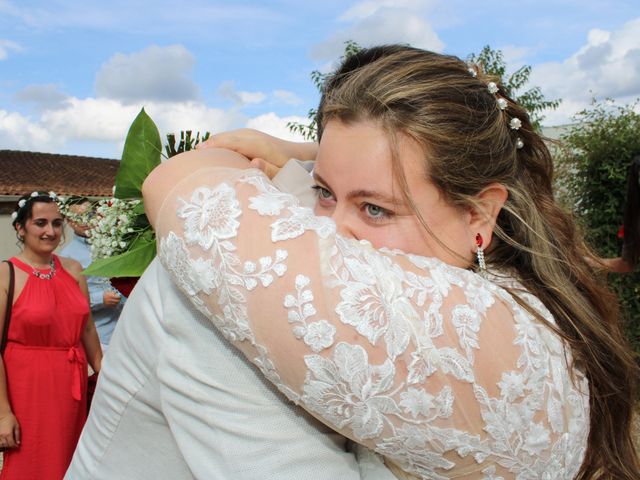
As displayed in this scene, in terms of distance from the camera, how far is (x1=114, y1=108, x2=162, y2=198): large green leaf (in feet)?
7.16

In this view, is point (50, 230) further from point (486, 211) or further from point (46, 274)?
point (486, 211)

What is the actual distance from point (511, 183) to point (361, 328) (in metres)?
0.82

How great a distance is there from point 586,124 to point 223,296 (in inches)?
356

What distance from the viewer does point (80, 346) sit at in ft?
19.7

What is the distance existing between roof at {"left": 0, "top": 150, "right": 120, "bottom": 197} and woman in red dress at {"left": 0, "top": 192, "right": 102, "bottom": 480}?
16.5m

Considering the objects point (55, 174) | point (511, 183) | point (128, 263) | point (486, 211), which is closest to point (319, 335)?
point (486, 211)

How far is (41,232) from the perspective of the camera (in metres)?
6.05

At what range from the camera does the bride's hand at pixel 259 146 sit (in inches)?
68.8

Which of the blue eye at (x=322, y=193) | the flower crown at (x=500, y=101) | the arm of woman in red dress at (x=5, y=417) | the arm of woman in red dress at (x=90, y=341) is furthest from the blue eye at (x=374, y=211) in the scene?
the arm of woman in red dress at (x=90, y=341)

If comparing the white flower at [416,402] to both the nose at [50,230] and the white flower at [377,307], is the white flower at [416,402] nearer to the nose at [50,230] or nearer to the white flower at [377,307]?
the white flower at [377,307]

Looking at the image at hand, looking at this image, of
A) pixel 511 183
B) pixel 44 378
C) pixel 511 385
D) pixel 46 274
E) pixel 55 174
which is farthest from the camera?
pixel 55 174

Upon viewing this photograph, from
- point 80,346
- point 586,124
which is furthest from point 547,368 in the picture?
point 586,124

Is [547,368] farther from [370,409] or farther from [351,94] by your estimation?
[351,94]

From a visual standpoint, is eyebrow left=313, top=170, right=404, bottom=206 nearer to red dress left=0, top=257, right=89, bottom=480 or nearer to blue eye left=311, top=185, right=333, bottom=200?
blue eye left=311, top=185, right=333, bottom=200
